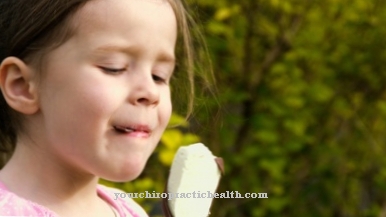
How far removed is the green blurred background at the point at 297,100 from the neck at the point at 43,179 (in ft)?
6.54

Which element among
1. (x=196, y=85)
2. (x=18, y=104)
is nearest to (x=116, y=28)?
(x=18, y=104)

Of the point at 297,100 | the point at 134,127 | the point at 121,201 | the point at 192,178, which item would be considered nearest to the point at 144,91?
the point at 134,127

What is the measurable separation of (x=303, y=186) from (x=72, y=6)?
295 cm

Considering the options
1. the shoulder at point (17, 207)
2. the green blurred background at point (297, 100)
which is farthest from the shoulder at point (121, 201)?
the green blurred background at point (297, 100)

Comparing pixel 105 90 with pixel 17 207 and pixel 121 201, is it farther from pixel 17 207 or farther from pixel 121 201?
pixel 121 201

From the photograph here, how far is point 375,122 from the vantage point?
4020 mm

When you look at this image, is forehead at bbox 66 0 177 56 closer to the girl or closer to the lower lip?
the girl

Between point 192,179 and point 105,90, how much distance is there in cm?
27

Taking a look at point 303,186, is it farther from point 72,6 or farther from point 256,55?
point 72,6

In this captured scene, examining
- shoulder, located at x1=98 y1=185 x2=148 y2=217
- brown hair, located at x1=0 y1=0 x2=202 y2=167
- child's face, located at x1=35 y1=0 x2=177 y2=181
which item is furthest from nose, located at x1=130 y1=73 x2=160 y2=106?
shoulder, located at x1=98 y1=185 x2=148 y2=217

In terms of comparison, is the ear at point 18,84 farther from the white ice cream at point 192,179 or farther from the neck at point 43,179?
the white ice cream at point 192,179

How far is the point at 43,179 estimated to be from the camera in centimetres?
136

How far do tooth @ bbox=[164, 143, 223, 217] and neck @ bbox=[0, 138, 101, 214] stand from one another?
0.16m

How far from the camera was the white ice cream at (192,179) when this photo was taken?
1425mm
